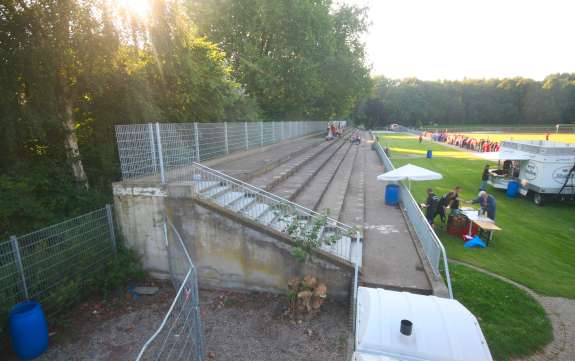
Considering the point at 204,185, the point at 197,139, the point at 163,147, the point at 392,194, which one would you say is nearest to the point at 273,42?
the point at 392,194

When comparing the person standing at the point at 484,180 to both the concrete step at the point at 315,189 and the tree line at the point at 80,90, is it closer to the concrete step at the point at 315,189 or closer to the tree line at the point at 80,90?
the concrete step at the point at 315,189

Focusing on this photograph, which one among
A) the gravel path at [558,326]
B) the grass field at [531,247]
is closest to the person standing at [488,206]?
the grass field at [531,247]

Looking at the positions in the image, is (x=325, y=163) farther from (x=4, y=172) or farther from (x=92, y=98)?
(x=4, y=172)

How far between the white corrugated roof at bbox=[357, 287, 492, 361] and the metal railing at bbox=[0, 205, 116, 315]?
6.09 m

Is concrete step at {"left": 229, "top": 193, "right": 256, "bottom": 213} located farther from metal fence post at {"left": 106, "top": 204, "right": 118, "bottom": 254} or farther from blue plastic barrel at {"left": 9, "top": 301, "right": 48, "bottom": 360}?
blue plastic barrel at {"left": 9, "top": 301, "right": 48, "bottom": 360}

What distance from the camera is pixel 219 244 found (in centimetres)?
699

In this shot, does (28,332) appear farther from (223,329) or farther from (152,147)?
(152,147)

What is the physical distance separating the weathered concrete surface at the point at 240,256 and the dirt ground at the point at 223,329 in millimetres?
364

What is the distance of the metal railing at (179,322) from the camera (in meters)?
4.09

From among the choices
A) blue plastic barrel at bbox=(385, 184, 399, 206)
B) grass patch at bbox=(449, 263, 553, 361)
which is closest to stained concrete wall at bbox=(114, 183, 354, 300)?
grass patch at bbox=(449, 263, 553, 361)

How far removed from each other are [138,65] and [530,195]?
1898cm

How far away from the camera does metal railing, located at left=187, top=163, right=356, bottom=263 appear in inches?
263

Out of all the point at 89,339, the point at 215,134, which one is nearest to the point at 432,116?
the point at 215,134

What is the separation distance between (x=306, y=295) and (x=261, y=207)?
8.58 feet
